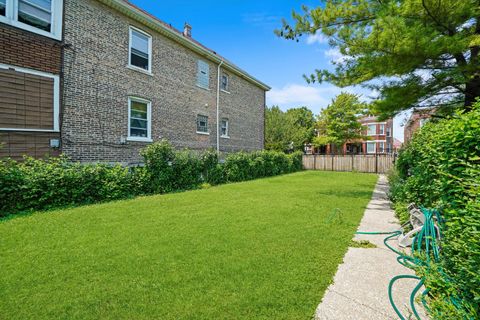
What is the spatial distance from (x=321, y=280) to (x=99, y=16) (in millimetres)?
11207

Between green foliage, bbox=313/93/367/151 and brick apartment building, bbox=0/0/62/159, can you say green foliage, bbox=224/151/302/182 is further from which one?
green foliage, bbox=313/93/367/151

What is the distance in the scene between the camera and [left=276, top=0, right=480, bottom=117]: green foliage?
5.04m

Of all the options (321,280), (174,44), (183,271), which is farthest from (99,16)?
(321,280)

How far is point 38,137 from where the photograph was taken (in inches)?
281

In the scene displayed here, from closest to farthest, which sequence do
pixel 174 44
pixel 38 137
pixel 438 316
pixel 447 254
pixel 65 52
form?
pixel 438 316 → pixel 447 254 → pixel 38 137 → pixel 65 52 → pixel 174 44

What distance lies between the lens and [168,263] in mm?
3027

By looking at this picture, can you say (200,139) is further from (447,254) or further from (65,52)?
(447,254)

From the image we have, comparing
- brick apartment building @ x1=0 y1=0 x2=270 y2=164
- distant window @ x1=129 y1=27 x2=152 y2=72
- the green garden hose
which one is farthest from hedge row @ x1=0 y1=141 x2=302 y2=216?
the green garden hose

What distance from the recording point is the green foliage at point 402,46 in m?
5.04

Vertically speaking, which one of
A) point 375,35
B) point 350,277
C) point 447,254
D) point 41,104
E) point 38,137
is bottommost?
point 350,277

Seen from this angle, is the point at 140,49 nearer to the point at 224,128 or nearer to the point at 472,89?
the point at 224,128

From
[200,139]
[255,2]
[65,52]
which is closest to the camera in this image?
[65,52]

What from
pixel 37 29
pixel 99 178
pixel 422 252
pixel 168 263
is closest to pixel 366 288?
pixel 422 252

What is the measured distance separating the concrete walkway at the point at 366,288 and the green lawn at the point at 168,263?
127mm
